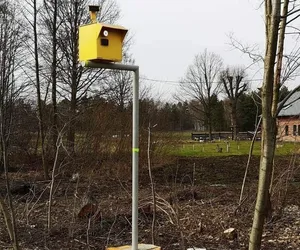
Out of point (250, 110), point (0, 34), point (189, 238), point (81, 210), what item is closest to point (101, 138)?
point (0, 34)

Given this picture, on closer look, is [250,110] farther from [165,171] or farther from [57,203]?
[57,203]

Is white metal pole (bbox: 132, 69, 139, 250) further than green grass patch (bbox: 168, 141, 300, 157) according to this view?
No

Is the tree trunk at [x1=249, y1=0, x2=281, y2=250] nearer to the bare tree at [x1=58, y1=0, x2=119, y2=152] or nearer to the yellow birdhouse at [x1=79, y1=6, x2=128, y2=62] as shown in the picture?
the yellow birdhouse at [x1=79, y1=6, x2=128, y2=62]

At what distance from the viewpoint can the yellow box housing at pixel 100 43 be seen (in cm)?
335

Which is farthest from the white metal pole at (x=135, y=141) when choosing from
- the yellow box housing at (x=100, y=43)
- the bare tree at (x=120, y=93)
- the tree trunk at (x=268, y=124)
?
the bare tree at (x=120, y=93)

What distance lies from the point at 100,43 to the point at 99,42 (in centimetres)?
1

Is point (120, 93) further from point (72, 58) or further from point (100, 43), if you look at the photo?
point (100, 43)

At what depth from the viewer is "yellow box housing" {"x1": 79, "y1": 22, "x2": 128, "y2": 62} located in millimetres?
3348

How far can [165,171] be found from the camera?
55.8 ft

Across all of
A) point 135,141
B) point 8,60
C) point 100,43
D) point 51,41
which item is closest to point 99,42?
point 100,43

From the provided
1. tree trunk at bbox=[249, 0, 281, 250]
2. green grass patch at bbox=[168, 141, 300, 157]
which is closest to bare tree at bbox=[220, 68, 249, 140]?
green grass patch at bbox=[168, 141, 300, 157]

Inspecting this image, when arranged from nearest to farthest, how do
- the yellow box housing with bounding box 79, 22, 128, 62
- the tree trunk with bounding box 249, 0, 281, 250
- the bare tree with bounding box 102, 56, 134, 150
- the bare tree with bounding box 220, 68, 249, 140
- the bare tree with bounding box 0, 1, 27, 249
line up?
the yellow box housing with bounding box 79, 22, 128, 62 → the tree trunk with bounding box 249, 0, 281, 250 → the bare tree with bounding box 0, 1, 27, 249 → the bare tree with bounding box 102, 56, 134, 150 → the bare tree with bounding box 220, 68, 249, 140

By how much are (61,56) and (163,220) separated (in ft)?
50.5

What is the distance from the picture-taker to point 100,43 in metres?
3.35
